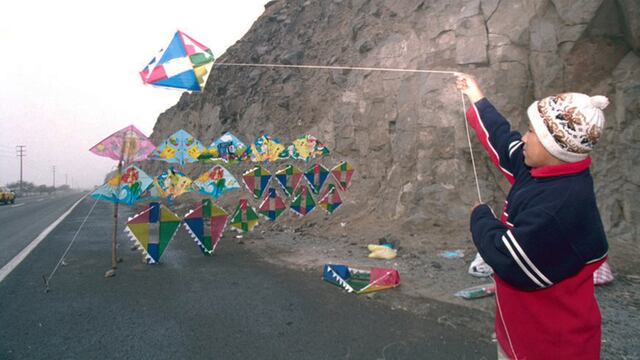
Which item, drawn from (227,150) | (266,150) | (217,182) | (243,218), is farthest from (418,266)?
(227,150)

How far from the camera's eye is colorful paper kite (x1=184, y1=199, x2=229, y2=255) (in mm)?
8414

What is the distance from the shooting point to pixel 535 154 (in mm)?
1784

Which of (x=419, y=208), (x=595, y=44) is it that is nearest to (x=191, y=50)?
(x=419, y=208)

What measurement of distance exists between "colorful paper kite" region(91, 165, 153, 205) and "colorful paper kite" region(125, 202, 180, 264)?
2.08 ft

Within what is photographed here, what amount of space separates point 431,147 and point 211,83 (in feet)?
76.6

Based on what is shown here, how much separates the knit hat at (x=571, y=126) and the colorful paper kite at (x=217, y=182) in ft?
37.5

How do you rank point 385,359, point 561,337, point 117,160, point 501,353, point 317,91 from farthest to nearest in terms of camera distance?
point 317,91 < point 117,160 < point 385,359 < point 501,353 < point 561,337

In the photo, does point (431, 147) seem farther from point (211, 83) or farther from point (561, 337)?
point (211, 83)

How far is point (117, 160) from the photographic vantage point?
7.65 metres

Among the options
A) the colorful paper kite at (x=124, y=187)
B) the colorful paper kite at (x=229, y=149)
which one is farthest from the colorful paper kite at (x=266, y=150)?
the colorful paper kite at (x=124, y=187)

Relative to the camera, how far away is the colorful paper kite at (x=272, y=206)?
1224 centimetres

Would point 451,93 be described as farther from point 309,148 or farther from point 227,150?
point 227,150

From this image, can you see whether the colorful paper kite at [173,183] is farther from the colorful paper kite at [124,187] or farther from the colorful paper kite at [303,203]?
the colorful paper kite at [124,187]

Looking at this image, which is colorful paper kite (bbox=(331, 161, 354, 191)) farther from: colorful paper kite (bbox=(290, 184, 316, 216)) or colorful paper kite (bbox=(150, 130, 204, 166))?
colorful paper kite (bbox=(150, 130, 204, 166))
